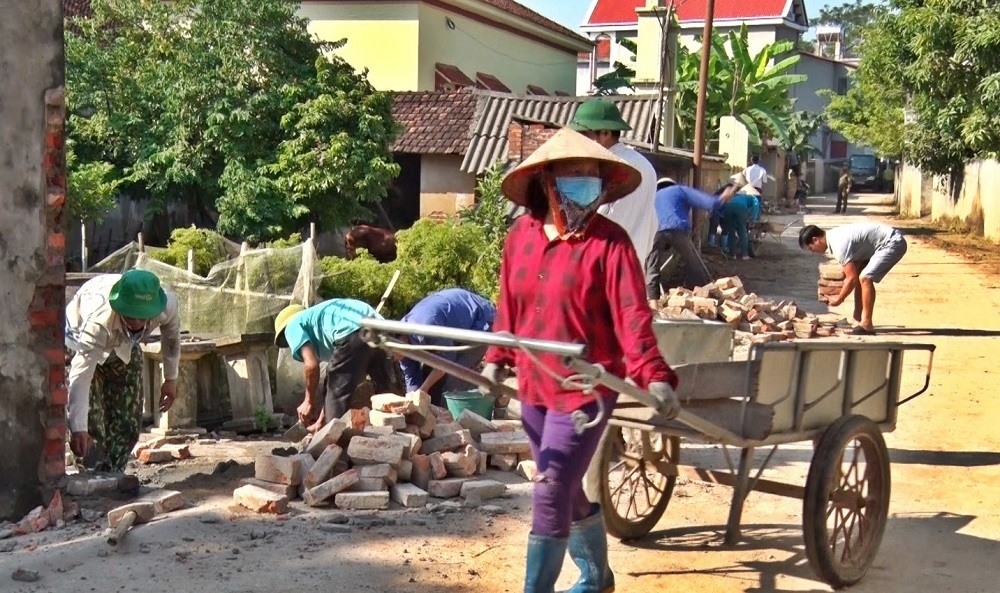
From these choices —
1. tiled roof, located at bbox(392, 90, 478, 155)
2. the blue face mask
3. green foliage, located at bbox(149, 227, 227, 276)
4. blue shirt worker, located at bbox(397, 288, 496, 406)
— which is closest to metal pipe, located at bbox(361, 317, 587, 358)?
the blue face mask

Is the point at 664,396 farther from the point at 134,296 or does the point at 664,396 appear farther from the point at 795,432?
the point at 134,296

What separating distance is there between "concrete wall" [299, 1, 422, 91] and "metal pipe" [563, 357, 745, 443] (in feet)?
82.4

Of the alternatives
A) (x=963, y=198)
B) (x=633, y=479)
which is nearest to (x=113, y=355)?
(x=633, y=479)

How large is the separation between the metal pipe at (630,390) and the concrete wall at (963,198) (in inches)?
853

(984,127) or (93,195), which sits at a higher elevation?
(984,127)

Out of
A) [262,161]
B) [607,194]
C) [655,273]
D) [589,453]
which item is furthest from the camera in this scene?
[262,161]

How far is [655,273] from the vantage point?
1350 cm

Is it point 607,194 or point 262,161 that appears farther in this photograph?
point 262,161

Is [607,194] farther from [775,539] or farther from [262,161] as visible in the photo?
[262,161]

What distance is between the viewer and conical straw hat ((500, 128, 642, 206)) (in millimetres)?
4605

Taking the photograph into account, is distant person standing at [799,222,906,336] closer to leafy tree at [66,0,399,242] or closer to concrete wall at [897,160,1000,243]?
leafy tree at [66,0,399,242]

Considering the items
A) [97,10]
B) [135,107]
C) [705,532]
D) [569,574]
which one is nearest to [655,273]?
[705,532]

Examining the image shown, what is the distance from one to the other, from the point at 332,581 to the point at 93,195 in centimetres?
1441

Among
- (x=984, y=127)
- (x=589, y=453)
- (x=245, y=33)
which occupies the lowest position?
(x=589, y=453)
